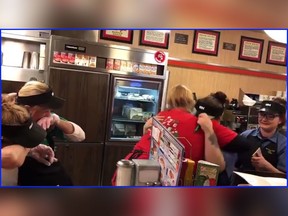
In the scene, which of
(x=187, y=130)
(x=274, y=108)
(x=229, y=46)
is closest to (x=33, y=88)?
(x=187, y=130)

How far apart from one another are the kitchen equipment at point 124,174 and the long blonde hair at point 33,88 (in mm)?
338

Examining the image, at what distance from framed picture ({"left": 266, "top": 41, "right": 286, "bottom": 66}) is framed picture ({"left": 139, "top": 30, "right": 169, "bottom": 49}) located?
1.18ft

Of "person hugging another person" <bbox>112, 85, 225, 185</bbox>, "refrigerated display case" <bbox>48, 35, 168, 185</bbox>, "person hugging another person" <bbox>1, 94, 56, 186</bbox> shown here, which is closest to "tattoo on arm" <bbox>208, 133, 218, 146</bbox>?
"person hugging another person" <bbox>112, 85, 225, 185</bbox>

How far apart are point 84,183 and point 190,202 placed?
37cm

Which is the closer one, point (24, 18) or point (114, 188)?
point (24, 18)

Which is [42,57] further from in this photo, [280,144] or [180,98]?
[280,144]

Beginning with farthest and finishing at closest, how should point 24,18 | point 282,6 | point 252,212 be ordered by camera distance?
point 252,212 → point 282,6 → point 24,18

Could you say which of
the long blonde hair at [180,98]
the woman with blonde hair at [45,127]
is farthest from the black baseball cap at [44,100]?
the long blonde hair at [180,98]

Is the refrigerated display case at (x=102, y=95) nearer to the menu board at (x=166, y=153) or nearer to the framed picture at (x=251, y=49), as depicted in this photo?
the menu board at (x=166, y=153)

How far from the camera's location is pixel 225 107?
36.7 inches

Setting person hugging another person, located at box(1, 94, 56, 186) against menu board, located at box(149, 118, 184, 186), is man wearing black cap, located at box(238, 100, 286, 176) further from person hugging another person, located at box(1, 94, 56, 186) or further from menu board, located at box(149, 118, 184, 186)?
person hugging another person, located at box(1, 94, 56, 186)

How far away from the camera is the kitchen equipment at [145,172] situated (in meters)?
0.90

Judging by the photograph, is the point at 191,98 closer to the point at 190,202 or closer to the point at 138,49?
the point at 138,49

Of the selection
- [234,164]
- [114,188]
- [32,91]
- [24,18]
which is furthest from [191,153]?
[24,18]
